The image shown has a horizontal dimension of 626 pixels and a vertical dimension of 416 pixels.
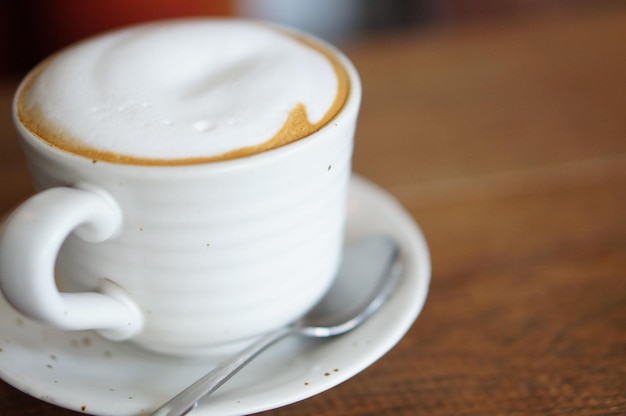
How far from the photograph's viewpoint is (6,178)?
647 millimetres

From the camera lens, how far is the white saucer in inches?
14.5

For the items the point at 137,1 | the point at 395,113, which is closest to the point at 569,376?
the point at 395,113

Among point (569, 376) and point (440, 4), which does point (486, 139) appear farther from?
point (440, 4)

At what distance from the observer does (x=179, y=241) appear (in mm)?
351

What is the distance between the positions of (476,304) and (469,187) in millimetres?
170

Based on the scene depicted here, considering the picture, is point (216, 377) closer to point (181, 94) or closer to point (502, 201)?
point (181, 94)

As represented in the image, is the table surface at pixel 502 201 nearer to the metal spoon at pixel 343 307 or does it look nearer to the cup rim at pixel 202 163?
the metal spoon at pixel 343 307

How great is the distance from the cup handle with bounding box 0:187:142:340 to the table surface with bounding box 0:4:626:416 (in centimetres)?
10

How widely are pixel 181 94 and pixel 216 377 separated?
17 cm

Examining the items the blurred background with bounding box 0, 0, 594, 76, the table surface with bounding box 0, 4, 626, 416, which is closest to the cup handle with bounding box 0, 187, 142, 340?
the table surface with bounding box 0, 4, 626, 416

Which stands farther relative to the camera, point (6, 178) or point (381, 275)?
point (6, 178)

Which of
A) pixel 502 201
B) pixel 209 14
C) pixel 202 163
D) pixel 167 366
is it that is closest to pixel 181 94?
pixel 202 163

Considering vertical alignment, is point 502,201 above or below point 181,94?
below

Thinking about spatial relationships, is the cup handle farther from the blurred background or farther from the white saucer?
the blurred background
